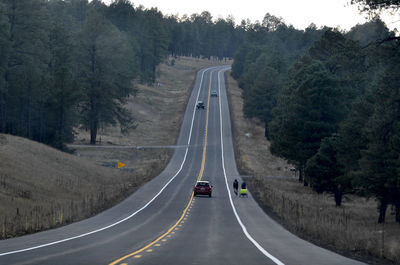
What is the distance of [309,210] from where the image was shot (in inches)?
1403

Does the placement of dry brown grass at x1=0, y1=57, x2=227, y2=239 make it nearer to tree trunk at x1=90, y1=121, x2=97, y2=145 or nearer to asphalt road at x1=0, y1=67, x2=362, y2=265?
asphalt road at x1=0, y1=67, x2=362, y2=265

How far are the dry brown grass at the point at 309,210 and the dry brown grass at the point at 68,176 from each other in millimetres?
10816

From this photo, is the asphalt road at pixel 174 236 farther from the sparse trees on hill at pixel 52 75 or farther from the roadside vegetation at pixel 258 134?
the sparse trees on hill at pixel 52 75

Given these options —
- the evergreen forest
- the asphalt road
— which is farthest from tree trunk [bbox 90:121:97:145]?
the asphalt road

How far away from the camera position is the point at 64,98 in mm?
57188

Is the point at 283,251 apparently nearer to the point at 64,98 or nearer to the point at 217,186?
the point at 217,186

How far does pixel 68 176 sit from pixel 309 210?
20364 millimetres

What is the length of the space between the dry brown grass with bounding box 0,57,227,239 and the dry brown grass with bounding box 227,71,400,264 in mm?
10816

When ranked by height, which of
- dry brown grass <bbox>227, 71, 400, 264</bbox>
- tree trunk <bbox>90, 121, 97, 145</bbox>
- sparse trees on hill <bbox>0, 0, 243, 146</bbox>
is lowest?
dry brown grass <bbox>227, 71, 400, 264</bbox>

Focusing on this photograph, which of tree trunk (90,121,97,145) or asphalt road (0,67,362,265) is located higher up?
tree trunk (90,121,97,145)

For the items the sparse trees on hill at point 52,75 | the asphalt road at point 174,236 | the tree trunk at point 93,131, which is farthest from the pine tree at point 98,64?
the asphalt road at point 174,236

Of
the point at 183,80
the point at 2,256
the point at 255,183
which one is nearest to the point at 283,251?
the point at 2,256

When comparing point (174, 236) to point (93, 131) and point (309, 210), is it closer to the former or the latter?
point (309, 210)

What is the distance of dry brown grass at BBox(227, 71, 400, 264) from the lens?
16.5m
